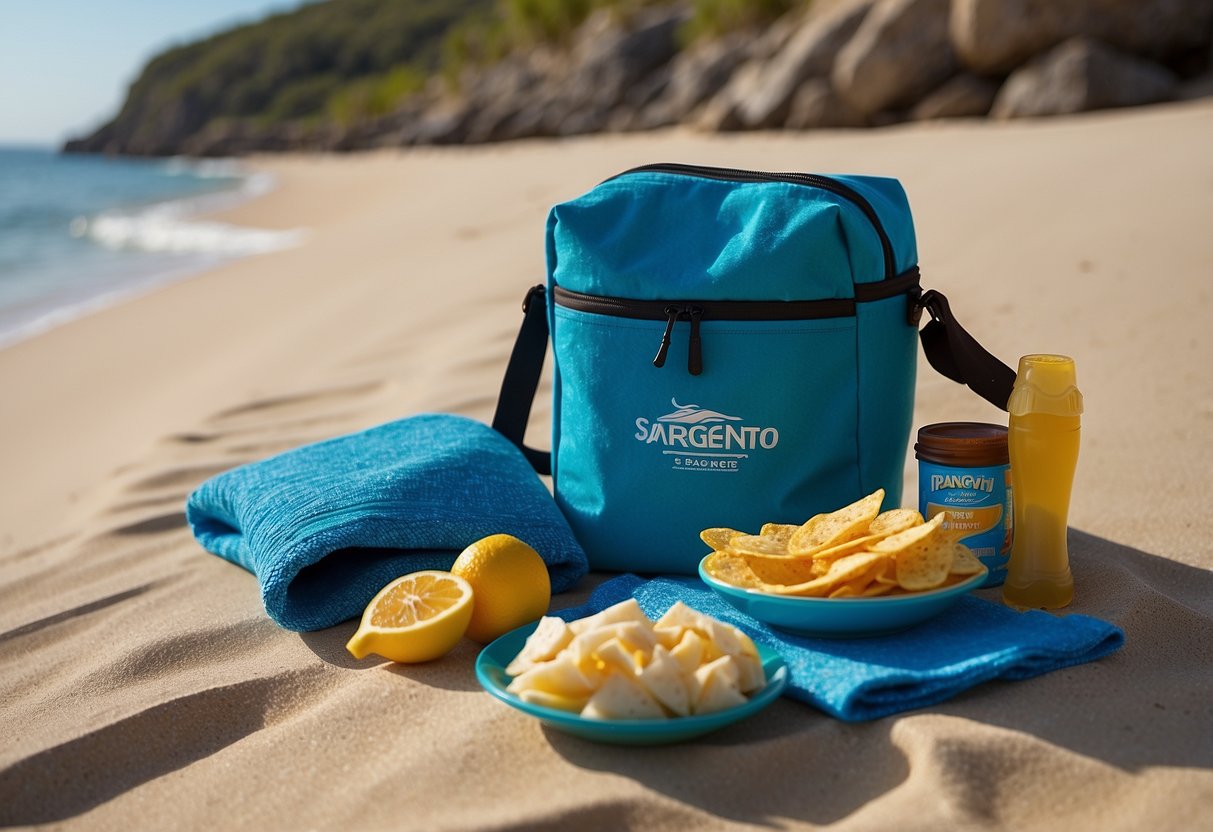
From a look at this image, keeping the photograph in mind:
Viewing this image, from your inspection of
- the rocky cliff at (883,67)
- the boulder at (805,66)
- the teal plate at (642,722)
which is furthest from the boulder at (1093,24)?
the teal plate at (642,722)

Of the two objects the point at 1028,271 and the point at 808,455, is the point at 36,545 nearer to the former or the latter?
the point at 808,455

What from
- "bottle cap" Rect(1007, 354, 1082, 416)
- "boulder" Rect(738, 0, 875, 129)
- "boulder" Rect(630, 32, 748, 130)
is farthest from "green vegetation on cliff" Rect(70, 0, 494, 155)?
"bottle cap" Rect(1007, 354, 1082, 416)

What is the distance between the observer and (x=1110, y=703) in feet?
6.05

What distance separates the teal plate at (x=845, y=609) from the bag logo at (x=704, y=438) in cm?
44

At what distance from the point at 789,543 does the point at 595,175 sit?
860 centimetres

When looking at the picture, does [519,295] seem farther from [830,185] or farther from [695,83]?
[695,83]

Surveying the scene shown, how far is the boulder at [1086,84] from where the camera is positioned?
10.1 metres

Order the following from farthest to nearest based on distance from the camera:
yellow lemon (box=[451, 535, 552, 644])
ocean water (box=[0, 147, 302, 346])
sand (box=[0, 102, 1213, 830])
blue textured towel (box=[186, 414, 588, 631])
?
ocean water (box=[0, 147, 302, 346]) → blue textured towel (box=[186, 414, 588, 631]) → yellow lemon (box=[451, 535, 552, 644]) → sand (box=[0, 102, 1213, 830])

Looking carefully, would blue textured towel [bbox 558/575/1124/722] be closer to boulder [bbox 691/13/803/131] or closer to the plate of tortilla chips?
the plate of tortilla chips

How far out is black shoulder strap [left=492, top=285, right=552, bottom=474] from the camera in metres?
2.94

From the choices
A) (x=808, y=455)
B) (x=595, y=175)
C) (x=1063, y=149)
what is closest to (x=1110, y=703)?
(x=808, y=455)

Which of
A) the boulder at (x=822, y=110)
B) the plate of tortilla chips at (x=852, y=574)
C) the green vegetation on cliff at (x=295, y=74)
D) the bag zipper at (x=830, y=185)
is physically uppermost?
the green vegetation on cliff at (x=295, y=74)

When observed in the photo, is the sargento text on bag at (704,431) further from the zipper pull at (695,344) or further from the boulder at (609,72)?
the boulder at (609,72)

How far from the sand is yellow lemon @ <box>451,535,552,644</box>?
78mm
